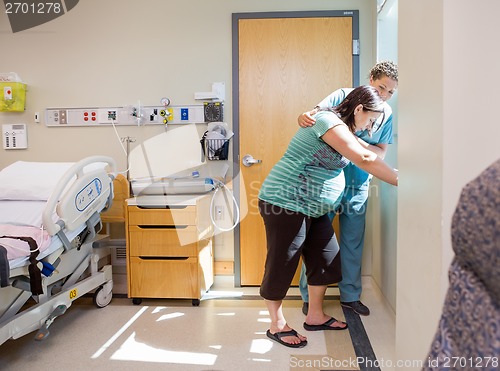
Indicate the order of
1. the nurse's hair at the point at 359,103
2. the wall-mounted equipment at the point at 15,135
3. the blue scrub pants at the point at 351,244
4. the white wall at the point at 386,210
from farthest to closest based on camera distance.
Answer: the wall-mounted equipment at the point at 15,135 → the blue scrub pants at the point at 351,244 → the white wall at the point at 386,210 → the nurse's hair at the point at 359,103

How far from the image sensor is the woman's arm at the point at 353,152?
171cm

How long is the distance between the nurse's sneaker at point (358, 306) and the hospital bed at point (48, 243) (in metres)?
1.52

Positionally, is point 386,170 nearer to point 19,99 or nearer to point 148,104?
point 148,104

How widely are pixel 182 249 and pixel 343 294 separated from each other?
1.04m

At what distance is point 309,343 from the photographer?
200 cm

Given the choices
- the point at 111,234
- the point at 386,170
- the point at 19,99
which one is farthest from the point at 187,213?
the point at 19,99

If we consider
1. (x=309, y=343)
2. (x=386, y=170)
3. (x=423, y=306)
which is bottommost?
(x=309, y=343)

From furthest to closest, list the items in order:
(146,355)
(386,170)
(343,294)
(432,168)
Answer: (343,294)
(146,355)
(386,170)
(432,168)

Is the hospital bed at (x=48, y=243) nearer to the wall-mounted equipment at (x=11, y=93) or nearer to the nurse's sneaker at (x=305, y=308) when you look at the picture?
the wall-mounted equipment at (x=11, y=93)

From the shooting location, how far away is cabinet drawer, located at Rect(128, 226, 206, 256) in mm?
2492

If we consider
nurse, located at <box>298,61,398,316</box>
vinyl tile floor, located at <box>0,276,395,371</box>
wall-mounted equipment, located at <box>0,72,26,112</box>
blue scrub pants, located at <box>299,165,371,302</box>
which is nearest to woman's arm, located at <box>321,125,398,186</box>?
nurse, located at <box>298,61,398,316</box>

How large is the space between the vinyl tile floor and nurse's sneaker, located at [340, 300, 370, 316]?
39mm

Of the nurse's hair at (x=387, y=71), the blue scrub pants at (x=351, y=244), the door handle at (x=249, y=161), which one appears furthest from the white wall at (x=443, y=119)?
the door handle at (x=249, y=161)

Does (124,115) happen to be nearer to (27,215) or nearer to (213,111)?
(213,111)
